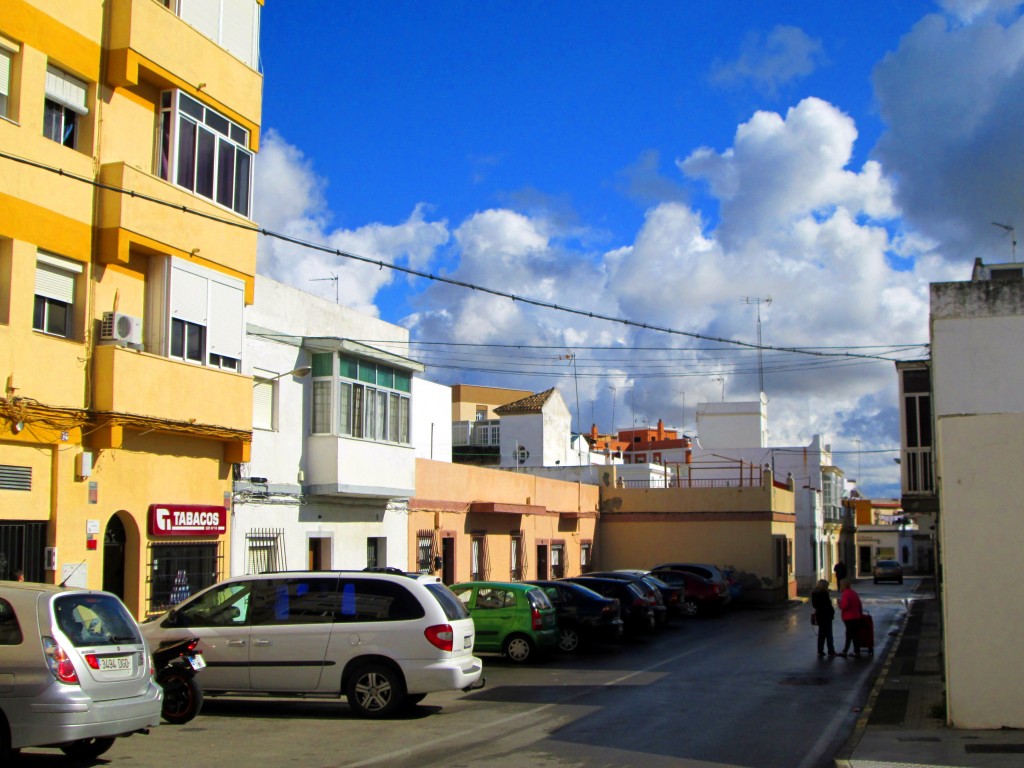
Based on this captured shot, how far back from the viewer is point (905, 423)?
993 inches

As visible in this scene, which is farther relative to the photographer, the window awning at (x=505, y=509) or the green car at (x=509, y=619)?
the window awning at (x=505, y=509)

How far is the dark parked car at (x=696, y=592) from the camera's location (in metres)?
35.3

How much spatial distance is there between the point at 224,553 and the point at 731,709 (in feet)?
31.4

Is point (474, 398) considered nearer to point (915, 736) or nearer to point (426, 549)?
point (426, 549)

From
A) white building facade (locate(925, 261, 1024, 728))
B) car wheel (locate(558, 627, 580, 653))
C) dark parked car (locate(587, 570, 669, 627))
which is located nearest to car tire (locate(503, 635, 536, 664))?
car wheel (locate(558, 627, 580, 653))

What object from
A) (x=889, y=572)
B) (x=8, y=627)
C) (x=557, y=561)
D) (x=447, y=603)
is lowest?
(x=889, y=572)

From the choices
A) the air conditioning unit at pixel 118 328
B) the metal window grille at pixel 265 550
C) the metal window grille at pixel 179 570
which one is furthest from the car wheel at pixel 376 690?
the metal window grille at pixel 265 550

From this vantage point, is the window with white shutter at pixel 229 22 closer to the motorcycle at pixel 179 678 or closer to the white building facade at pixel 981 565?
the motorcycle at pixel 179 678

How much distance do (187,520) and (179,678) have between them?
6033 millimetres

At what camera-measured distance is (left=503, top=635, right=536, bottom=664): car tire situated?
20384 mm

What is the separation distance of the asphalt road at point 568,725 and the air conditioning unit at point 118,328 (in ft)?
18.7

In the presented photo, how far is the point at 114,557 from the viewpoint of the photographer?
17.6 m

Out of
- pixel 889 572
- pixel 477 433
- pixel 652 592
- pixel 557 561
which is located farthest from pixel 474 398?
pixel 652 592

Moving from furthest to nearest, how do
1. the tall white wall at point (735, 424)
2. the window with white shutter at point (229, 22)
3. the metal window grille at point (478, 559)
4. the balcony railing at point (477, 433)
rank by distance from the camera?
the tall white wall at point (735, 424) → the balcony railing at point (477, 433) → the metal window grille at point (478, 559) → the window with white shutter at point (229, 22)
